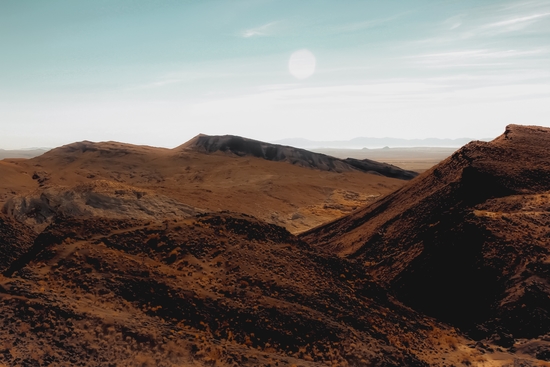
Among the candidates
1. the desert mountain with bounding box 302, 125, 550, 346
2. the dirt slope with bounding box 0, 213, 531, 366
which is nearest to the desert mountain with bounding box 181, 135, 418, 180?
the desert mountain with bounding box 302, 125, 550, 346

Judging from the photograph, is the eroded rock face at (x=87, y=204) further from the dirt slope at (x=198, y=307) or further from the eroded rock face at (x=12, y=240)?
the dirt slope at (x=198, y=307)

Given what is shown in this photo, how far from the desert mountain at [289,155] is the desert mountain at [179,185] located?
0.35 metres

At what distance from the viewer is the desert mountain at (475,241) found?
38.1ft

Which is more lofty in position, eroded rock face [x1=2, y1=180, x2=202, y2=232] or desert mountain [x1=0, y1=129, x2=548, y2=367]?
eroded rock face [x1=2, y1=180, x2=202, y2=232]

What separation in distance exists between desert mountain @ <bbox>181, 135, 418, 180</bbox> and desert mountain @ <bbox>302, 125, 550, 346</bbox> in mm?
44036

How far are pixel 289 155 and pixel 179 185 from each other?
27230 millimetres

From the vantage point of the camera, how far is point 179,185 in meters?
45.6

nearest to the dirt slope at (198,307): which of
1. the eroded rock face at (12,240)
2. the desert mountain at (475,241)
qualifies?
the desert mountain at (475,241)

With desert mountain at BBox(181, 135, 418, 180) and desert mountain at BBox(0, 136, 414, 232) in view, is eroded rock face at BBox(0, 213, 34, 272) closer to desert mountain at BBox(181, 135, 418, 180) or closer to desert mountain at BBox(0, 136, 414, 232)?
desert mountain at BBox(0, 136, 414, 232)

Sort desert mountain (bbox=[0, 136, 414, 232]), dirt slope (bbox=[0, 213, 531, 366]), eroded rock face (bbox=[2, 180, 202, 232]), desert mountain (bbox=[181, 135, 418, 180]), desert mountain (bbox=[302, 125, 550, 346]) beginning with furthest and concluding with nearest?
desert mountain (bbox=[181, 135, 418, 180]), desert mountain (bbox=[0, 136, 414, 232]), eroded rock face (bbox=[2, 180, 202, 232]), desert mountain (bbox=[302, 125, 550, 346]), dirt slope (bbox=[0, 213, 531, 366])

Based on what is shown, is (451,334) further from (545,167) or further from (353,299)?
(545,167)

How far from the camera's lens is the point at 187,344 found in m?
8.35

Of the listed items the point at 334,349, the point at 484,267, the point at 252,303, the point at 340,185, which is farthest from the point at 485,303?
the point at 340,185

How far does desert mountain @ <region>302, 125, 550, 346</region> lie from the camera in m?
11.6
